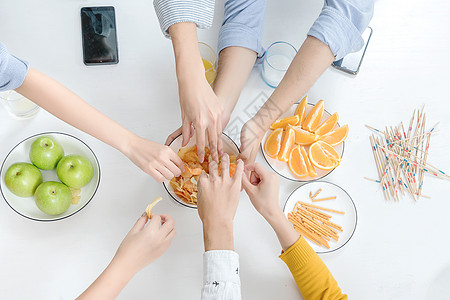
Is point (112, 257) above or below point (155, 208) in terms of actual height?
below

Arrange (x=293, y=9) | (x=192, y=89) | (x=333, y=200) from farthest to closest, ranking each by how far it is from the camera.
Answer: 1. (x=293, y=9)
2. (x=333, y=200)
3. (x=192, y=89)

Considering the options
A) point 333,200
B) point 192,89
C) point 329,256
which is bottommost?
point 329,256

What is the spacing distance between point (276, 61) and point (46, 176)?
0.72 metres

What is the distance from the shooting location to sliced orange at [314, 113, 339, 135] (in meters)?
1.00

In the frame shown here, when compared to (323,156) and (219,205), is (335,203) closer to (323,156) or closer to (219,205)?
(323,156)

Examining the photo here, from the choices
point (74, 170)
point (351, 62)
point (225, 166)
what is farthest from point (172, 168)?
point (351, 62)

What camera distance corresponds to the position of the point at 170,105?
1.05m

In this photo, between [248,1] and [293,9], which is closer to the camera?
[248,1]

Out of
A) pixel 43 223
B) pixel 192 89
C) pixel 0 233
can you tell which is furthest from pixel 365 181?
pixel 0 233

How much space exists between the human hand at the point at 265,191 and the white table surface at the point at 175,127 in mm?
109

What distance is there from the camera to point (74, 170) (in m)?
0.92

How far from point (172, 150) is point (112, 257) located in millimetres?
323

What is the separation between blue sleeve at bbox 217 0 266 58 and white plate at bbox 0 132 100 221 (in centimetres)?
47

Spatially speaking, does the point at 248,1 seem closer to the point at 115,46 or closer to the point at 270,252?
the point at 115,46
